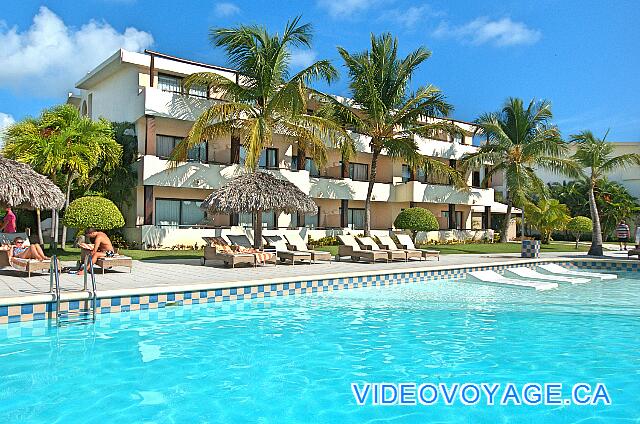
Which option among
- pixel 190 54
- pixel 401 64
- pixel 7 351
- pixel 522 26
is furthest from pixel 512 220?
pixel 7 351

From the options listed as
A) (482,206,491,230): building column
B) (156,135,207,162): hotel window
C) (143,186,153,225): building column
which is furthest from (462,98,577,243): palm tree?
(143,186,153,225): building column

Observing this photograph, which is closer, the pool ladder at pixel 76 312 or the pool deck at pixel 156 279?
the pool ladder at pixel 76 312

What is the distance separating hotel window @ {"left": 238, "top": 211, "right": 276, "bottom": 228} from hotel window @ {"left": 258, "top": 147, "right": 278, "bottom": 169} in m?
2.56

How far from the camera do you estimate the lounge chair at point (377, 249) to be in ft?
57.8

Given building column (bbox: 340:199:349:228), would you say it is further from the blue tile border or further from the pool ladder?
the pool ladder

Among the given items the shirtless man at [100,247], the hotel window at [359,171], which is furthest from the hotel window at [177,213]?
the shirtless man at [100,247]

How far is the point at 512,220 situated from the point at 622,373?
34899mm

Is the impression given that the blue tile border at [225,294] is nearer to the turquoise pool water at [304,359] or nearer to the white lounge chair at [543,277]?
the turquoise pool water at [304,359]

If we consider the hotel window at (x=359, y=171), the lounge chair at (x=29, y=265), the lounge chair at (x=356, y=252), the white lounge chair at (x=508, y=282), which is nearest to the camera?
the lounge chair at (x=29, y=265)

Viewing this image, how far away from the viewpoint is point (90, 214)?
54.9 feet

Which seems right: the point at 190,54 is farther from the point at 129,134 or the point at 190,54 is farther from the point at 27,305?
the point at 27,305

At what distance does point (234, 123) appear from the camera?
19.3 metres

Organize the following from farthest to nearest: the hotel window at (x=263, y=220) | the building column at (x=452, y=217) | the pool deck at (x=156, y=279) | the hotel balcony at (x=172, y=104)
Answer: the building column at (x=452, y=217) → the hotel window at (x=263, y=220) → the hotel balcony at (x=172, y=104) → the pool deck at (x=156, y=279)

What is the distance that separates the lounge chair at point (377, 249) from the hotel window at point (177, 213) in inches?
351
